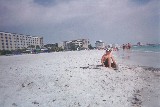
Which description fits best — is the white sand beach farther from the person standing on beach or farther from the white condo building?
the white condo building

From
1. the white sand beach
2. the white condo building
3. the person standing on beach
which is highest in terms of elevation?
the white condo building

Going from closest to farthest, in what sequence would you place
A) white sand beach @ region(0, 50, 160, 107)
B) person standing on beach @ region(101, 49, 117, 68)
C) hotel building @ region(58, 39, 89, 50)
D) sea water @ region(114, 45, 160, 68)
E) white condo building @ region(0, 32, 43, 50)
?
white sand beach @ region(0, 50, 160, 107) → person standing on beach @ region(101, 49, 117, 68) → sea water @ region(114, 45, 160, 68) → white condo building @ region(0, 32, 43, 50) → hotel building @ region(58, 39, 89, 50)

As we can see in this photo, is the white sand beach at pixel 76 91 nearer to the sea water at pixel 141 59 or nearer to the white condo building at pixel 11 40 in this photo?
the sea water at pixel 141 59

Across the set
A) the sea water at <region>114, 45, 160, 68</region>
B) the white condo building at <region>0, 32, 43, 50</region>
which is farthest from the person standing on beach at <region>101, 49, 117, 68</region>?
the white condo building at <region>0, 32, 43, 50</region>

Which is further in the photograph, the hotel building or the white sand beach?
the hotel building

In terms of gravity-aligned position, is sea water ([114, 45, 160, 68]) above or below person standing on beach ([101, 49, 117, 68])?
below

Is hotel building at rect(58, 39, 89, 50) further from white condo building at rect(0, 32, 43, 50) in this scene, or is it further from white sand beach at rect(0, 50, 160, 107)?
white sand beach at rect(0, 50, 160, 107)

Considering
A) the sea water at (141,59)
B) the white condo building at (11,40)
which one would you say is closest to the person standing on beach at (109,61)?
the sea water at (141,59)

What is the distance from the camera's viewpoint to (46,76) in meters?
3.97

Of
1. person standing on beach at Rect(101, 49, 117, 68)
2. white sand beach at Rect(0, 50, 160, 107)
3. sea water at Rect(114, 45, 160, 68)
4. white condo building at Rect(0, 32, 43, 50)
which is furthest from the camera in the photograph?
white condo building at Rect(0, 32, 43, 50)

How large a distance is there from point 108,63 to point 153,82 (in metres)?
1.36

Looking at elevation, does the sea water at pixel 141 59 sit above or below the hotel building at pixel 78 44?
below

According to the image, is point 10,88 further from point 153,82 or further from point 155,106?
point 153,82

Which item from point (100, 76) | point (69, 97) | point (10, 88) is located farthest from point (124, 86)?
point (10, 88)
